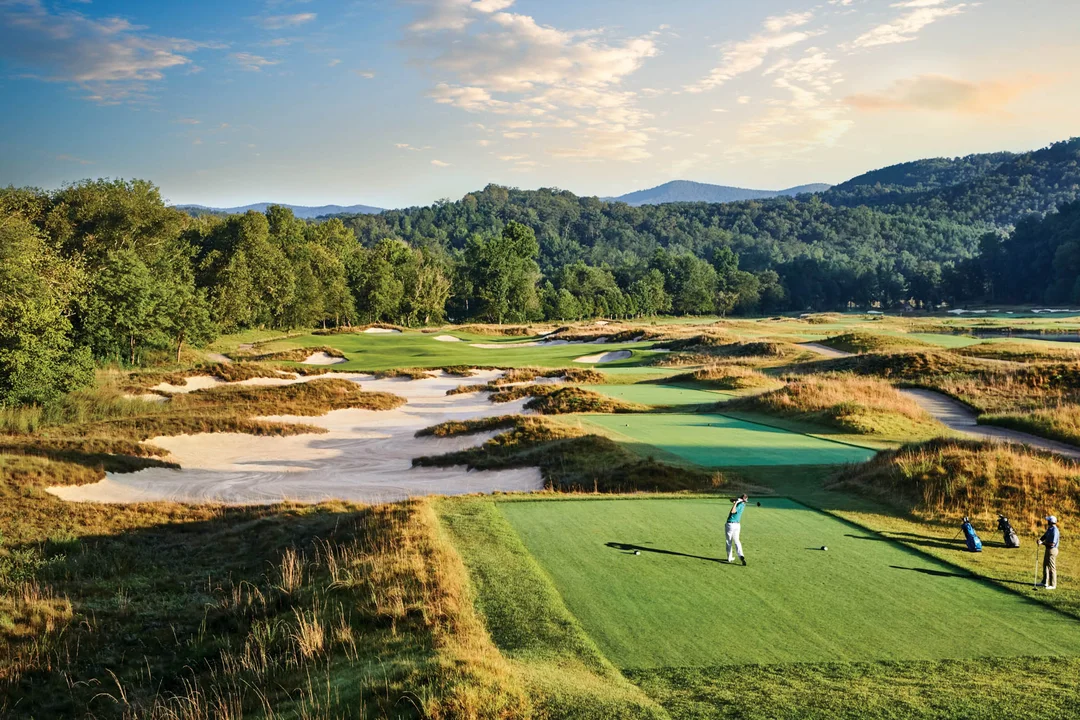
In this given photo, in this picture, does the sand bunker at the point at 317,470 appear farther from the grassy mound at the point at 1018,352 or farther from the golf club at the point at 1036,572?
the grassy mound at the point at 1018,352

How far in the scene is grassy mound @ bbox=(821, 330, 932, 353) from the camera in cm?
4908

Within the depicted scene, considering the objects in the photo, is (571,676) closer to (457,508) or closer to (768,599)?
(768,599)

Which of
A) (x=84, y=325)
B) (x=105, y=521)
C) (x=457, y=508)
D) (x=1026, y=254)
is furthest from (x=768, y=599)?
(x=1026, y=254)

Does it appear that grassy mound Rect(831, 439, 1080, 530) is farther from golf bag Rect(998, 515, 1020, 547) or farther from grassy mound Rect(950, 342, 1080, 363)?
grassy mound Rect(950, 342, 1080, 363)

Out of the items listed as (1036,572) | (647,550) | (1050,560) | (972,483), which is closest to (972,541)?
(1036,572)

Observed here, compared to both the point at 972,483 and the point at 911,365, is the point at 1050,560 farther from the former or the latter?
the point at 911,365

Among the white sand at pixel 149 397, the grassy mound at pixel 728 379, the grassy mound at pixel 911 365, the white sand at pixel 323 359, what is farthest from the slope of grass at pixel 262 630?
the white sand at pixel 323 359

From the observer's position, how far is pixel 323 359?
56281 millimetres

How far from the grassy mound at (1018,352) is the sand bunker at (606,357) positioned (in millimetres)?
24150

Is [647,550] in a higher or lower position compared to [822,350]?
lower

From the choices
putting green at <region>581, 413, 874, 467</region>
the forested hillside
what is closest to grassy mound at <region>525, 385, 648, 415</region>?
putting green at <region>581, 413, 874, 467</region>

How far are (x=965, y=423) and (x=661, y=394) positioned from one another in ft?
42.9

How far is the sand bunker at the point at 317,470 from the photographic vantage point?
2031 centimetres

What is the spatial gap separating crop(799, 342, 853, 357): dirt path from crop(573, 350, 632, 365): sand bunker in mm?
13480
